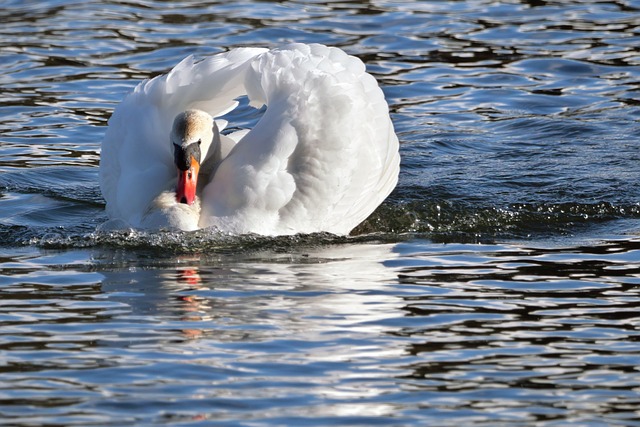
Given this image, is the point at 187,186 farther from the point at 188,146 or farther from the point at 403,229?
the point at 403,229

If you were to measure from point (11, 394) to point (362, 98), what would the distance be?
14.3ft

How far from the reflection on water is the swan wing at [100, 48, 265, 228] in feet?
1.86

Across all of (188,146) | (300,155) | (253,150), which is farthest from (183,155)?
(300,155)

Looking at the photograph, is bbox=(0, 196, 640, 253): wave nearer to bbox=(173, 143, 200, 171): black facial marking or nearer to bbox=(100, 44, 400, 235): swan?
bbox=(100, 44, 400, 235): swan

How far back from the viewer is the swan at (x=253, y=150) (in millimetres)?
8828

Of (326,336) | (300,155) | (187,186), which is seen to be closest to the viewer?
(326,336)

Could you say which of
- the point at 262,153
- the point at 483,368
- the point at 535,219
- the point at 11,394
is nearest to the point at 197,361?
the point at 11,394

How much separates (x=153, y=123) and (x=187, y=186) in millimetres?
732

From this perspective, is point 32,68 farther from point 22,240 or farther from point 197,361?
point 197,361

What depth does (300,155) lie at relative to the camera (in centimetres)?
905

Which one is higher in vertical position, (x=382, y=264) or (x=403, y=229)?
(x=382, y=264)

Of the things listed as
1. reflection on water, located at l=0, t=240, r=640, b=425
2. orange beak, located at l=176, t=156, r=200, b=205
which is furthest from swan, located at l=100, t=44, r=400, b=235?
reflection on water, located at l=0, t=240, r=640, b=425

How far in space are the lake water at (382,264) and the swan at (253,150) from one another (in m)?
0.18

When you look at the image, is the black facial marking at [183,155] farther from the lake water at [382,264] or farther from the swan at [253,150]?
the lake water at [382,264]
